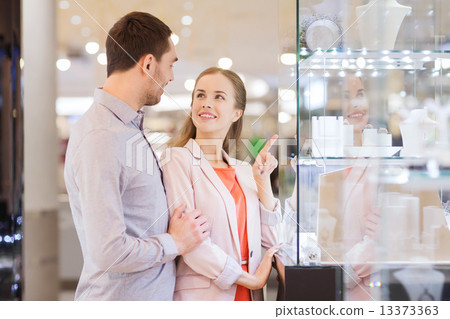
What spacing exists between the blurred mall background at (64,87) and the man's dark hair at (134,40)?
4 centimetres

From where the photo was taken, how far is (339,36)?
6.17ft

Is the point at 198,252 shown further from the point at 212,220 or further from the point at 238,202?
the point at 238,202

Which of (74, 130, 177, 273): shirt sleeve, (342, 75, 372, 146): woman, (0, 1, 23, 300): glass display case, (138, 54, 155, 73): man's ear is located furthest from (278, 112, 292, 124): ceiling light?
(0, 1, 23, 300): glass display case

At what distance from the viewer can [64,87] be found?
202 centimetres

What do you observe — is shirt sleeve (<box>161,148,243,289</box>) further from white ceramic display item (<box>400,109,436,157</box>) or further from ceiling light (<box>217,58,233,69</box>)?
white ceramic display item (<box>400,109,436,157</box>)

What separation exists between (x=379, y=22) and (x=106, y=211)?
1263 mm

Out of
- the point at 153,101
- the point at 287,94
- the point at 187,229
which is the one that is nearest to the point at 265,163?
the point at 287,94

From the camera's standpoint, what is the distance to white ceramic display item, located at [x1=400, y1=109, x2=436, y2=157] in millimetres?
1888

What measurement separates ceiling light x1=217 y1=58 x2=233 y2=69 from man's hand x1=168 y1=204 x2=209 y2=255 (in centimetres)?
59

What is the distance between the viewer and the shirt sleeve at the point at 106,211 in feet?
5.54

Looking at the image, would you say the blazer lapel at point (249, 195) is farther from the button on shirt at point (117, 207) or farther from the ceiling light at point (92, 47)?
the ceiling light at point (92, 47)

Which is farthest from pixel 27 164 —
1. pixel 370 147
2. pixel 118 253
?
pixel 370 147
